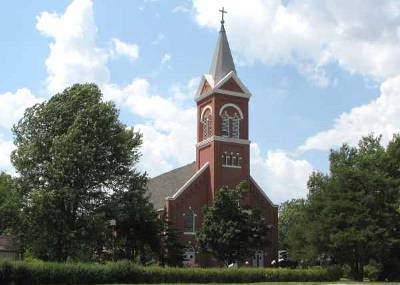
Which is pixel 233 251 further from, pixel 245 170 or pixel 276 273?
pixel 245 170

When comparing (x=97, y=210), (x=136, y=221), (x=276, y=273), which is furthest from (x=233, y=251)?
(x=97, y=210)

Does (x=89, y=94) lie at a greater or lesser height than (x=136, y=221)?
greater

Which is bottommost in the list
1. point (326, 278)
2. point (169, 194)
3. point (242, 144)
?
point (326, 278)

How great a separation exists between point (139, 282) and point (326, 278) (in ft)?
53.5

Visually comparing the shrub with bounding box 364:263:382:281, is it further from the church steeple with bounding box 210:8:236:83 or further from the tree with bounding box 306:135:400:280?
the church steeple with bounding box 210:8:236:83

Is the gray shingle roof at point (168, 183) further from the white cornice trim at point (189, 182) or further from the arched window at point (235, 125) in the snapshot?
Answer: the arched window at point (235, 125)

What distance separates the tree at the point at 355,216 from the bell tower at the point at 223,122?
33.8 feet

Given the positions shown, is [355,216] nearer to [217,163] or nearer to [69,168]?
[217,163]

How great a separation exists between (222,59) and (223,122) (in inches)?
280

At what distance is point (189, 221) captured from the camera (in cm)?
5894

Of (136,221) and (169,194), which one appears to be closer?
(136,221)

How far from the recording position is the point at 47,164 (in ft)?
142

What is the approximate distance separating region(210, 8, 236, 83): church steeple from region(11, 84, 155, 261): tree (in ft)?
62.5

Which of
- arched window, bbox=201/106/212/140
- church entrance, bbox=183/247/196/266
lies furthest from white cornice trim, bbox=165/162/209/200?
church entrance, bbox=183/247/196/266
